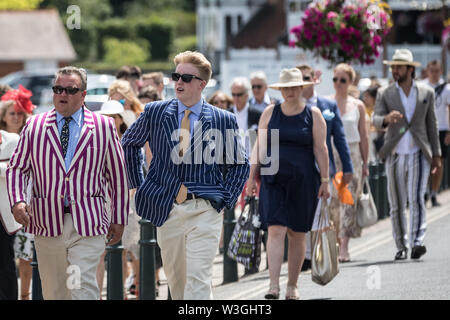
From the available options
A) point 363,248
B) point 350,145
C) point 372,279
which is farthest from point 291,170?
point 363,248

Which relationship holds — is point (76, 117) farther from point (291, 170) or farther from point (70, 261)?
point (291, 170)

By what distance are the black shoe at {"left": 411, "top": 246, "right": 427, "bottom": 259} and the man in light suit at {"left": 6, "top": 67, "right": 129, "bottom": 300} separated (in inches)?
203

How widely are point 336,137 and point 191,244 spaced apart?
153 inches

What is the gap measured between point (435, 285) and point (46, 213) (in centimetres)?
420

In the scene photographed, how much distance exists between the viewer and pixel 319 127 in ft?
34.3

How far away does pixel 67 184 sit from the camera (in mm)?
7902

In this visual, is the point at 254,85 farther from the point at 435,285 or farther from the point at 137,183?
the point at 137,183

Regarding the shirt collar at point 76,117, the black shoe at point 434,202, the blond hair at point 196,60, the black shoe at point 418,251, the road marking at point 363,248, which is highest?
the blond hair at point 196,60

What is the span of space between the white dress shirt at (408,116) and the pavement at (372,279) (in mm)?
1098

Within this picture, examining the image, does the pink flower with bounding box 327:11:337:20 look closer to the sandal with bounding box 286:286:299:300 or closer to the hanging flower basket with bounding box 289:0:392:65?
the hanging flower basket with bounding box 289:0:392:65

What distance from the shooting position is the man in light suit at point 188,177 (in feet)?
27.1

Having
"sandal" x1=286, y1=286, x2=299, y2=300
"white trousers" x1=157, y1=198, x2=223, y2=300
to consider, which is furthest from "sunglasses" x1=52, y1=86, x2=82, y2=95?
"sandal" x1=286, y1=286, x2=299, y2=300

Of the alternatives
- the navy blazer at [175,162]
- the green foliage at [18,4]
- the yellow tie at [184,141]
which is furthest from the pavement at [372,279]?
the green foliage at [18,4]

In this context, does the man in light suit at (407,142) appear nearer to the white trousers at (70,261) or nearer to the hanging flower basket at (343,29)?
the hanging flower basket at (343,29)
